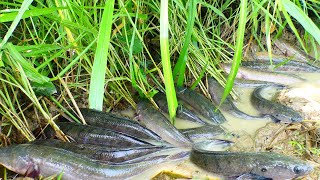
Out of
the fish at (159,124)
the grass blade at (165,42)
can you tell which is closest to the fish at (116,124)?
the fish at (159,124)

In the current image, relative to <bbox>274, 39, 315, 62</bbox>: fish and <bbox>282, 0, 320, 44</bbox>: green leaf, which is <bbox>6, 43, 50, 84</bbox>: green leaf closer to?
<bbox>282, 0, 320, 44</bbox>: green leaf

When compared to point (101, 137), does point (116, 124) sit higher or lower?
higher

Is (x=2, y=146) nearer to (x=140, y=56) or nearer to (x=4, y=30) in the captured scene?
(x=4, y=30)

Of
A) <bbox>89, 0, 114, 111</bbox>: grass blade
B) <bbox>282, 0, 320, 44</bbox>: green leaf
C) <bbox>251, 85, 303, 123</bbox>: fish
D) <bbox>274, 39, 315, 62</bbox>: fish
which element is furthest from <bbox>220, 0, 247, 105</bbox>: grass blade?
<bbox>274, 39, 315, 62</bbox>: fish

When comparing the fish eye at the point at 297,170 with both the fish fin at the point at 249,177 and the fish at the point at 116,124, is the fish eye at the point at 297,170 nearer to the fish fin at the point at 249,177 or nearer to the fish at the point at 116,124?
the fish fin at the point at 249,177

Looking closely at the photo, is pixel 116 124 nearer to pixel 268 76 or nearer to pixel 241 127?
pixel 241 127

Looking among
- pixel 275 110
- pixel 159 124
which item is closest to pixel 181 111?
pixel 159 124
